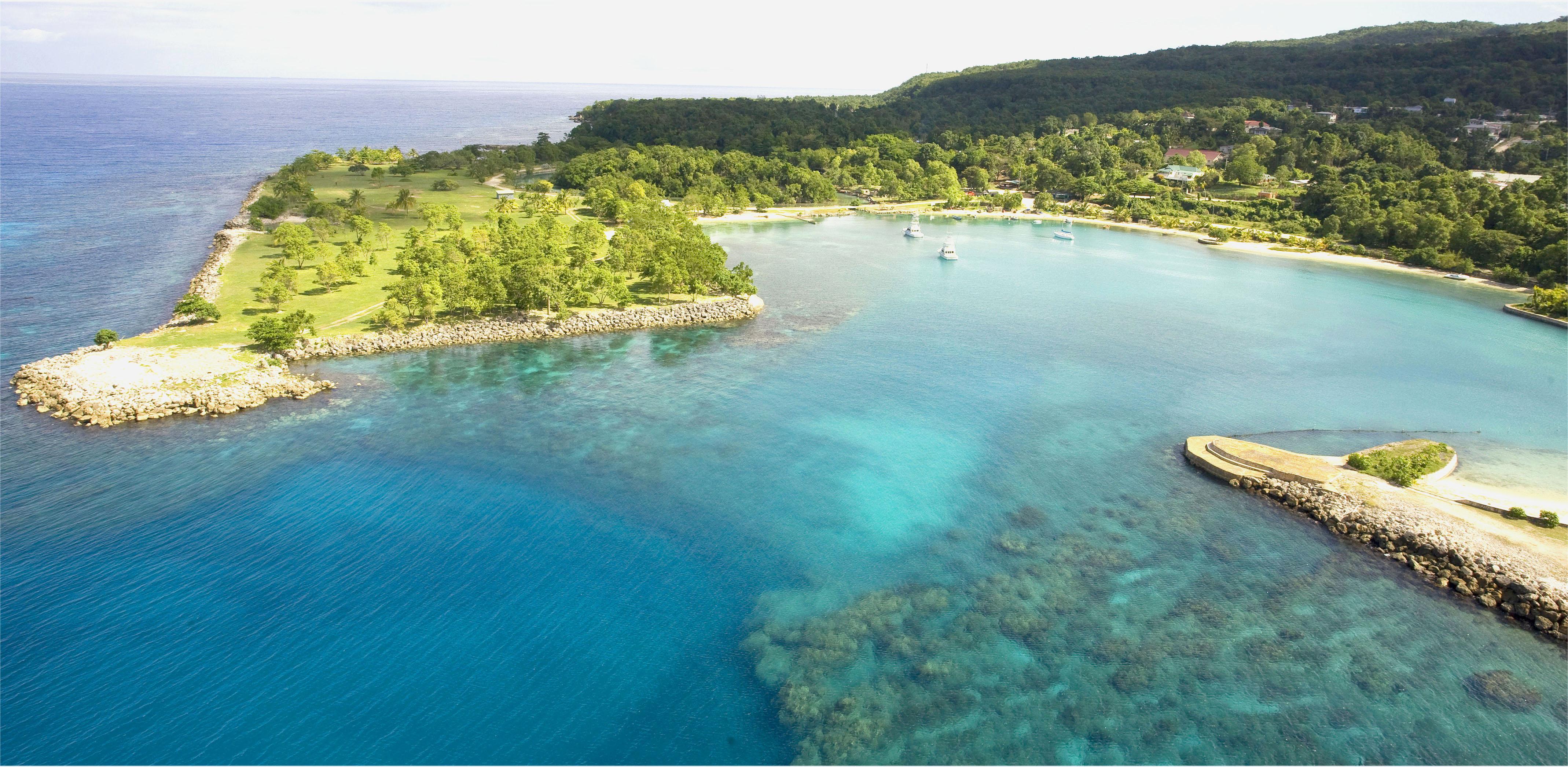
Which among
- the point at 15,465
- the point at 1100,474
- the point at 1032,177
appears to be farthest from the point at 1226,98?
the point at 15,465

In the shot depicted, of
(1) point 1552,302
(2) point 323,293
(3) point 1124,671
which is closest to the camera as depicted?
(3) point 1124,671

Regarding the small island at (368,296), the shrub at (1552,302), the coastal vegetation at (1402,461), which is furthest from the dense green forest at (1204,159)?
the coastal vegetation at (1402,461)

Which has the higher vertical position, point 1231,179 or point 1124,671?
point 1231,179

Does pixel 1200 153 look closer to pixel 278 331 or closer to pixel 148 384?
pixel 278 331

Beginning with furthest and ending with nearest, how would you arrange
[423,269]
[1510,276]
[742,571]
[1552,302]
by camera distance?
[1510,276], [1552,302], [423,269], [742,571]

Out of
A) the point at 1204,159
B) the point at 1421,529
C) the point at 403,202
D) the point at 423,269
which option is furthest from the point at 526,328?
the point at 1204,159

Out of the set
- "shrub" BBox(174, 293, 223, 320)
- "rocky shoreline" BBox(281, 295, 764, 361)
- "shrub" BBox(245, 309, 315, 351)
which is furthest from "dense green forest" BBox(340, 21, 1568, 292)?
"shrub" BBox(174, 293, 223, 320)

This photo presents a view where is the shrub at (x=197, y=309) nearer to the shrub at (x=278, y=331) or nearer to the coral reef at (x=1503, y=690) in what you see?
the shrub at (x=278, y=331)
